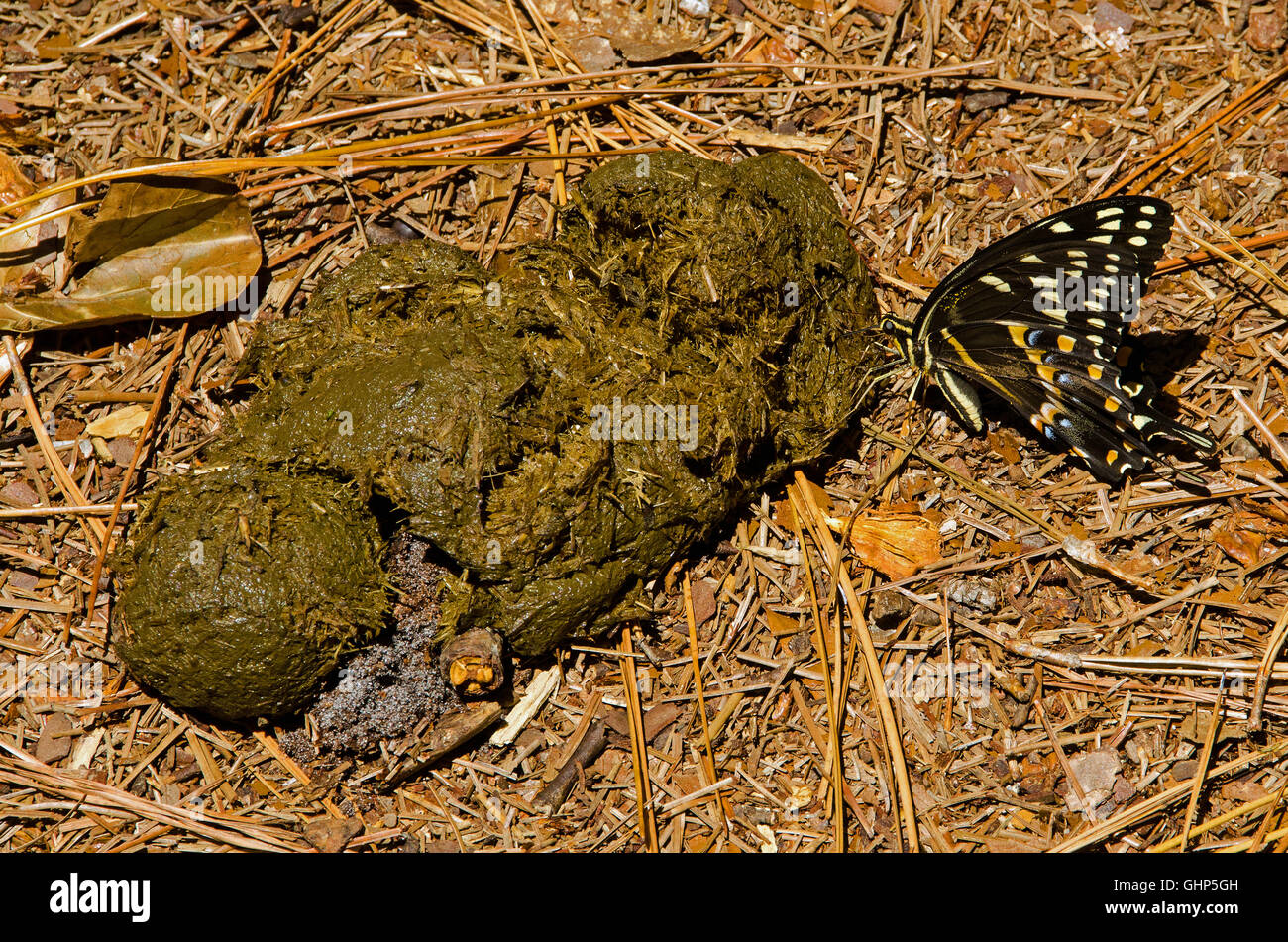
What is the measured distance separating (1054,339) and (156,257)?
11.7 ft

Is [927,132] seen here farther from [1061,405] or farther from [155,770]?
[155,770]

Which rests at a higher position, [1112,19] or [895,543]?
[1112,19]

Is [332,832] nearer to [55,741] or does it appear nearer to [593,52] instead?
[55,741]

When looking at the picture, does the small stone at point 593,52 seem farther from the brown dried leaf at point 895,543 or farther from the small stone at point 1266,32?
the small stone at point 1266,32

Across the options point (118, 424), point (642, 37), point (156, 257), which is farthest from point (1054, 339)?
point (118, 424)

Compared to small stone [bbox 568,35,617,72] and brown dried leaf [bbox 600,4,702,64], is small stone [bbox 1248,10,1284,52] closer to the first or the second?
brown dried leaf [bbox 600,4,702,64]

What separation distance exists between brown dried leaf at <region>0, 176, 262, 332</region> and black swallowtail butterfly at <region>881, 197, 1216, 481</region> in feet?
8.74

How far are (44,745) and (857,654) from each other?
9.85ft

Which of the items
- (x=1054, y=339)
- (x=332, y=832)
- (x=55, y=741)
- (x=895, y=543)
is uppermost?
(x=1054, y=339)

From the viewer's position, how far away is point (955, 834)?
304 centimetres

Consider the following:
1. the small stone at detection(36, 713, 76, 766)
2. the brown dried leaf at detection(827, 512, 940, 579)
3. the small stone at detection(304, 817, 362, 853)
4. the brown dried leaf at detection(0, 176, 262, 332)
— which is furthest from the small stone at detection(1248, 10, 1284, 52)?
the small stone at detection(36, 713, 76, 766)

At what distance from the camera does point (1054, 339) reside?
10.8ft

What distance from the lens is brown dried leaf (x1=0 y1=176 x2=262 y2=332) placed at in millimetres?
3346
